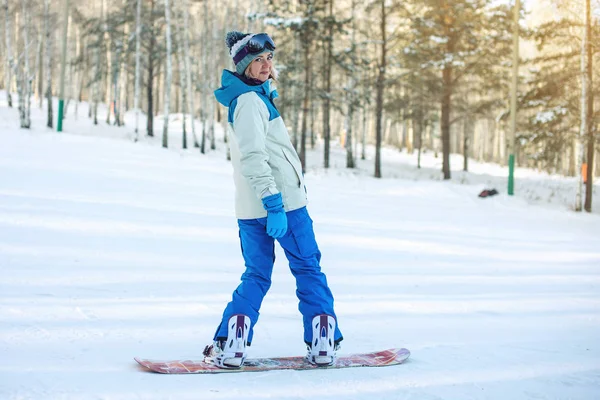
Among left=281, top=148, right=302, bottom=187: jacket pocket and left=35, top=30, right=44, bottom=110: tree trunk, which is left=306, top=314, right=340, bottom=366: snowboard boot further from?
left=35, top=30, right=44, bottom=110: tree trunk

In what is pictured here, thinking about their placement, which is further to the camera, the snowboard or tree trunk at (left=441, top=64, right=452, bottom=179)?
tree trunk at (left=441, top=64, right=452, bottom=179)

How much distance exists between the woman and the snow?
0.26 meters

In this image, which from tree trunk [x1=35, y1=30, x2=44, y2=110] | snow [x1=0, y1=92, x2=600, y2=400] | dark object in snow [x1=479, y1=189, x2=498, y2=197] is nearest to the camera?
snow [x1=0, y1=92, x2=600, y2=400]

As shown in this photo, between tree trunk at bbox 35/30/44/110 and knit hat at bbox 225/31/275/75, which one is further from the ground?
tree trunk at bbox 35/30/44/110

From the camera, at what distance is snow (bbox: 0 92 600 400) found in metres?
2.79

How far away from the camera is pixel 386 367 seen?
308 centimetres

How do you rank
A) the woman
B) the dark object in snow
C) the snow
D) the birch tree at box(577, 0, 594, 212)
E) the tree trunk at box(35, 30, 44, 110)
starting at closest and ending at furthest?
the snow
the woman
the birch tree at box(577, 0, 594, 212)
the dark object in snow
the tree trunk at box(35, 30, 44, 110)

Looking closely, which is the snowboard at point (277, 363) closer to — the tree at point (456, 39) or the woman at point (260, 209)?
the woman at point (260, 209)

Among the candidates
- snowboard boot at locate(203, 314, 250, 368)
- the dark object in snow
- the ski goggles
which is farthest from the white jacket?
the dark object in snow

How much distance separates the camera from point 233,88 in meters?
2.96

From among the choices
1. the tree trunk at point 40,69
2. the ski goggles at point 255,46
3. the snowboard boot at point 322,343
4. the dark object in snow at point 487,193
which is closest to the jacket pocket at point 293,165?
the ski goggles at point 255,46

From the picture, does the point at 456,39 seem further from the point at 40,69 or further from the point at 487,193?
the point at 40,69

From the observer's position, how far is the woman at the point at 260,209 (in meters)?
2.91

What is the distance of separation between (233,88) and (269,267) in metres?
1.04
